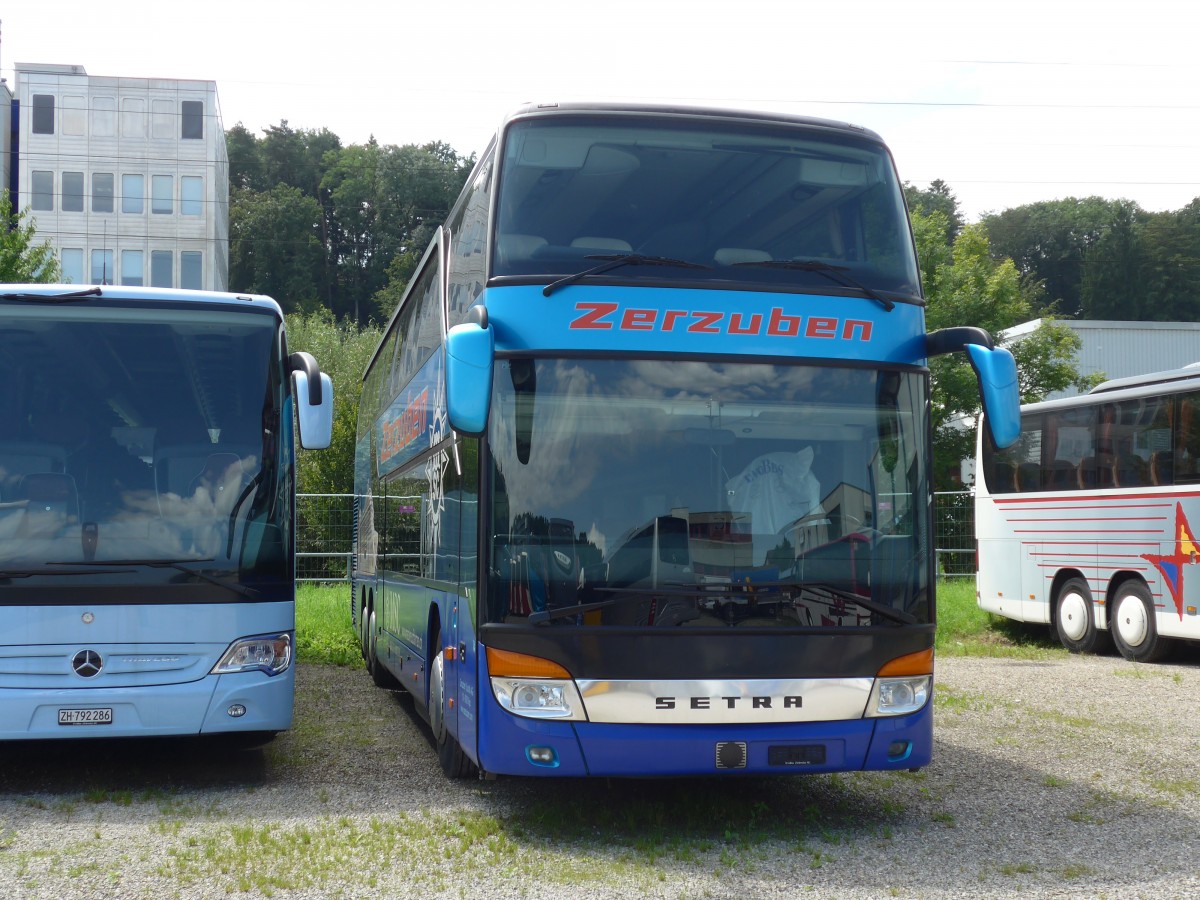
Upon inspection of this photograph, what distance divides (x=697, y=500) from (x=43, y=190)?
59818 millimetres

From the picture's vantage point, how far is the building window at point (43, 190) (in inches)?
2340

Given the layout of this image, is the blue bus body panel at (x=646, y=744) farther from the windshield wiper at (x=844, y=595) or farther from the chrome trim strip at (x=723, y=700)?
the windshield wiper at (x=844, y=595)

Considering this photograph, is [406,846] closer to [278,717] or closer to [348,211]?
[278,717]

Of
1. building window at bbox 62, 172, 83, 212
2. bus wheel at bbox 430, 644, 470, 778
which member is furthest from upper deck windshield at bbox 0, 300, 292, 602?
building window at bbox 62, 172, 83, 212

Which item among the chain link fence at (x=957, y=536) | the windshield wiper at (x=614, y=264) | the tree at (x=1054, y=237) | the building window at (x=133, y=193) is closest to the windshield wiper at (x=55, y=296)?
the windshield wiper at (x=614, y=264)

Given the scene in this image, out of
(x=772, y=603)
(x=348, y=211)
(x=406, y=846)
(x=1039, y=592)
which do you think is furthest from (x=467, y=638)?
(x=348, y=211)

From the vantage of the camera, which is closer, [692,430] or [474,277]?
[692,430]

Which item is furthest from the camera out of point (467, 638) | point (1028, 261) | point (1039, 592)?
point (1028, 261)

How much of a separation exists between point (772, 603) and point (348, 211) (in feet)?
260

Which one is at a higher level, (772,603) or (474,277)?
(474,277)

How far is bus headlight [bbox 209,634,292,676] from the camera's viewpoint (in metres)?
8.30

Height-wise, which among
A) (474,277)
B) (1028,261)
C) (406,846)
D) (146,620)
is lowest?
(406,846)

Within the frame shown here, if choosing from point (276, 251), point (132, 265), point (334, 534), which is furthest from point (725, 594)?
point (276, 251)

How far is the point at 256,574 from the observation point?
8.45 meters
